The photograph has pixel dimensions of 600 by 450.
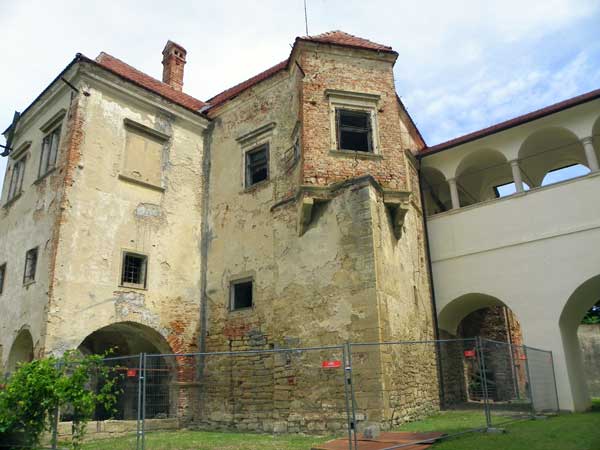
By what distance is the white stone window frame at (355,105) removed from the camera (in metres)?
13.2

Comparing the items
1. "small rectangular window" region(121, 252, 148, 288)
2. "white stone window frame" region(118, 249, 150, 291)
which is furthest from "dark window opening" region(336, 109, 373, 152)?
"small rectangular window" region(121, 252, 148, 288)

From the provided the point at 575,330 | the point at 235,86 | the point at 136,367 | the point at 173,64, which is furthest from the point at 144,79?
the point at 575,330

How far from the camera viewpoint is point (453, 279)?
49.4 ft

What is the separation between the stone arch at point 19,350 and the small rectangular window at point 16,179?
4.56 metres

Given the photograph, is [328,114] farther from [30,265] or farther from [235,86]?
[30,265]

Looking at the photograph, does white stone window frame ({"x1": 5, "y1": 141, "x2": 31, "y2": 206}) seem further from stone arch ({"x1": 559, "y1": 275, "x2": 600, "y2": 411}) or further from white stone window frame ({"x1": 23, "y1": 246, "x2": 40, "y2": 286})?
stone arch ({"x1": 559, "y1": 275, "x2": 600, "y2": 411})

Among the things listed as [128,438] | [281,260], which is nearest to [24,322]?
[128,438]

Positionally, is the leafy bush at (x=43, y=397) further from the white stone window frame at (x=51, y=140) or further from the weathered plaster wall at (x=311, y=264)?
the white stone window frame at (x=51, y=140)

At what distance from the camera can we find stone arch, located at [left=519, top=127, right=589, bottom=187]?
15305mm

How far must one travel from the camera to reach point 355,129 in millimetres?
13555

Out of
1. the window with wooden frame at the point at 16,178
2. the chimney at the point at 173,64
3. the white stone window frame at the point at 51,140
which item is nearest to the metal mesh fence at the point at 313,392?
the white stone window frame at the point at 51,140

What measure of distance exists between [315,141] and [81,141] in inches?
240

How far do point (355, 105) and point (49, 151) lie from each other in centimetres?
876

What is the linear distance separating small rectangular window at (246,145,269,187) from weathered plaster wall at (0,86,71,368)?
507cm
